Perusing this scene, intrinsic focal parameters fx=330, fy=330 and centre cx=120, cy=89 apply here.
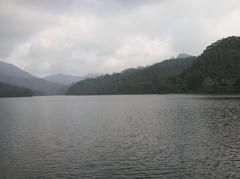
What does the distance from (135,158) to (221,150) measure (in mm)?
Result: 12635

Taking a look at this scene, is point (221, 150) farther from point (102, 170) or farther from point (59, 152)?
point (59, 152)

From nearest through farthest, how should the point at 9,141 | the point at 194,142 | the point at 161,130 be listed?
the point at 194,142 → the point at 9,141 → the point at 161,130

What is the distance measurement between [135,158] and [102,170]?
262 inches

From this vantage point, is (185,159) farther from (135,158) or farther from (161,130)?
(161,130)

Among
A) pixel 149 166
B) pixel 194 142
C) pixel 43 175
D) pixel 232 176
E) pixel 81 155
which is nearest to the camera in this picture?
pixel 232 176

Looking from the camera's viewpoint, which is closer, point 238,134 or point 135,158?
point 135,158

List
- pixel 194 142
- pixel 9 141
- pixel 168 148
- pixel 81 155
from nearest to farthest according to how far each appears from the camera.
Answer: pixel 81 155 < pixel 168 148 < pixel 194 142 < pixel 9 141

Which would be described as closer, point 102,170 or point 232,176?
point 232,176

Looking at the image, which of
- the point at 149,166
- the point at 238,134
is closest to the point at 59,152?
the point at 149,166

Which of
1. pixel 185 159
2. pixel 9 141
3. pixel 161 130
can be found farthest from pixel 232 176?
pixel 9 141

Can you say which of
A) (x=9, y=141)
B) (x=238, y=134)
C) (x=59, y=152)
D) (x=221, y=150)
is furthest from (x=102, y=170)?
(x=238, y=134)

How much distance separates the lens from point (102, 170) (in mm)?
36375

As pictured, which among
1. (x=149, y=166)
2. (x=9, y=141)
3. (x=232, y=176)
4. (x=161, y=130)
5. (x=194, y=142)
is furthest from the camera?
(x=161, y=130)

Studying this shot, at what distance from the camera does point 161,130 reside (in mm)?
67375
